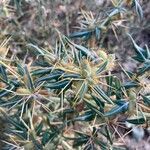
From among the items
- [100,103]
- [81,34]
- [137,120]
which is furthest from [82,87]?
[81,34]

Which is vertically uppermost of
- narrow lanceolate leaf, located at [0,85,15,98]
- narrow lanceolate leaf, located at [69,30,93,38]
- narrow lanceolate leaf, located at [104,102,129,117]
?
narrow lanceolate leaf, located at [69,30,93,38]

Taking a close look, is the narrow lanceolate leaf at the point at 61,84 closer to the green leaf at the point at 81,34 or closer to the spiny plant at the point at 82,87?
the spiny plant at the point at 82,87

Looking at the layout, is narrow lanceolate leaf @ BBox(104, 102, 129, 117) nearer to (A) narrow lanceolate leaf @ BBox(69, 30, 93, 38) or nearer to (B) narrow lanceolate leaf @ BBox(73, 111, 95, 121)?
(B) narrow lanceolate leaf @ BBox(73, 111, 95, 121)

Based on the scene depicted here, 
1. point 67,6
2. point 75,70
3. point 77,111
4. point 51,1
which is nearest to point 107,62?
point 75,70

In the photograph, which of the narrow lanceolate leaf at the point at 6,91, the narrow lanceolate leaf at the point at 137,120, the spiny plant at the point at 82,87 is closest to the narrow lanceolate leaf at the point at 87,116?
the spiny plant at the point at 82,87

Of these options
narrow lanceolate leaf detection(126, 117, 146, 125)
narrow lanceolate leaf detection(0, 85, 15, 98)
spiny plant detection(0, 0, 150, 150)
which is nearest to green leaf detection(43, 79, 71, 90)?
spiny plant detection(0, 0, 150, 150)

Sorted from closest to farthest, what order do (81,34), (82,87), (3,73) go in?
(82,87) < (3,73) < (81,34)

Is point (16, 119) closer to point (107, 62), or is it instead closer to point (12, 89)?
point (12, 89)

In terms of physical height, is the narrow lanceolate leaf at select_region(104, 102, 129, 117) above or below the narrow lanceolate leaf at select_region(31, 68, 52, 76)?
below

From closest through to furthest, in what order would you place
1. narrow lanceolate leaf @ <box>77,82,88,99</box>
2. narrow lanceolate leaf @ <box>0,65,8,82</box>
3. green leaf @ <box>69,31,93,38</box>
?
narrow lanceolate leaf @ <box>77,82,88,99</box> → narrow lanceolate leaf @ <box>0,65,8,82</box> → green leaf @ <box>69,31,93,38</box>

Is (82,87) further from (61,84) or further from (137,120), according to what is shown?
(137,120)

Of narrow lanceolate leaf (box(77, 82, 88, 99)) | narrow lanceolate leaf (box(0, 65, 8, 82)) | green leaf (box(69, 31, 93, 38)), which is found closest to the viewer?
narrow lanceolate leaf (box(77, 82, 88, 99))
